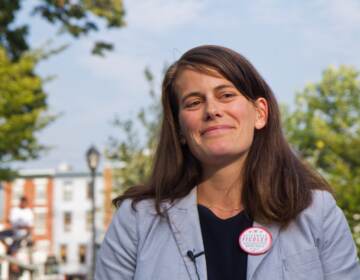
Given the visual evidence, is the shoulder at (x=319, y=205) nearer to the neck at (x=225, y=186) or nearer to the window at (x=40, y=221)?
the neck at (x=225, y=186)

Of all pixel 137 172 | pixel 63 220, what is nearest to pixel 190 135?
pixel 137 172

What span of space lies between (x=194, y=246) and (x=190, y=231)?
0.07 meters

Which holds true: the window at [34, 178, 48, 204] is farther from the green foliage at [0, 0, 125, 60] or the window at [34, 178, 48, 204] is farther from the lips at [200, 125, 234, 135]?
the lips at [200, 125, 234, 135]

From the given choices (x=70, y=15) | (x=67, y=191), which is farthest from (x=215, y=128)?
(x=67, y=191)

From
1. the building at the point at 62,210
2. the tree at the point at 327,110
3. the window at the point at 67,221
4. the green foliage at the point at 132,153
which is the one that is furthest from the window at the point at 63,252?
the green foliage at the point at 132,153

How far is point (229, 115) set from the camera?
8.91ft

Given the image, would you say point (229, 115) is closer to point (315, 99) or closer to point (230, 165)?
point (230, 165)

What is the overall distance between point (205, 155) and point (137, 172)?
68.8ft

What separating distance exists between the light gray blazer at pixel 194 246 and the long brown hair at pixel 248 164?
5 centimetres

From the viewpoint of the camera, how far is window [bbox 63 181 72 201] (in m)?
83.6

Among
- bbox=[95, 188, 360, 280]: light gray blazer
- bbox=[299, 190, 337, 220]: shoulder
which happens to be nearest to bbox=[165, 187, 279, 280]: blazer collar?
bbox=[95, 188, 360, 280]: light gray blazer

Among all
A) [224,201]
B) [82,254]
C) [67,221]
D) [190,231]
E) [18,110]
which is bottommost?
[190,231]

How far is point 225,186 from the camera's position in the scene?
2832 mm

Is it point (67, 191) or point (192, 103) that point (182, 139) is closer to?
point (192, 103)
